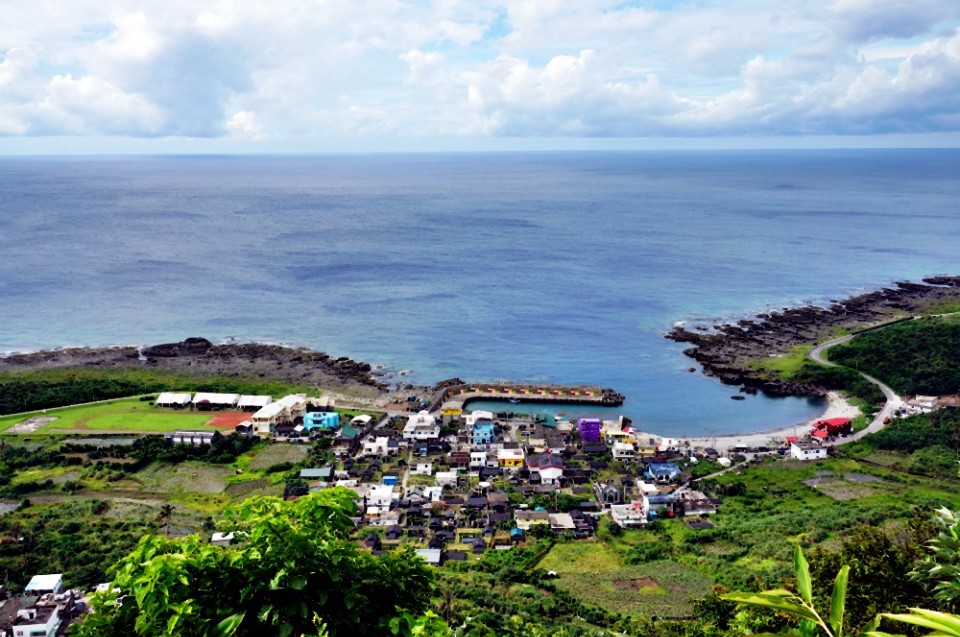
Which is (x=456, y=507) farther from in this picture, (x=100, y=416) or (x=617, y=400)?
(x=100, y=416)

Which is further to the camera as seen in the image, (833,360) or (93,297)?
(93,297)

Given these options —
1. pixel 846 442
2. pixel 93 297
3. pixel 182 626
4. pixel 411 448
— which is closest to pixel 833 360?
pixel 846 442

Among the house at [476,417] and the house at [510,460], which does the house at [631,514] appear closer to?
the house at [510,460]

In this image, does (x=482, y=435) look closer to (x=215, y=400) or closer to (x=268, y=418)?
(x=268, y=418)

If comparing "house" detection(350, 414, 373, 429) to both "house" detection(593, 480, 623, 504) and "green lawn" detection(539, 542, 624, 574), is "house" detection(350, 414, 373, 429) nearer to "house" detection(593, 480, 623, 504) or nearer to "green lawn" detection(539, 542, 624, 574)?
"house" detection(593, 480, 623, 504)

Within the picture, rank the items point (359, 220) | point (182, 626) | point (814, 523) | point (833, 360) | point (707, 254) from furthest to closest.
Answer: point (359, 220), point (707, 254), point (833, 360), point (814, 523), point (182, 626)

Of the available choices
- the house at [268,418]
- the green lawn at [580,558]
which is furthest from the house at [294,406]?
the green lawn at [580,558]

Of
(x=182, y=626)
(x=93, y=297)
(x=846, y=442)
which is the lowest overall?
(x=846, y=442)
